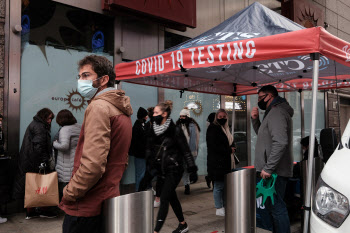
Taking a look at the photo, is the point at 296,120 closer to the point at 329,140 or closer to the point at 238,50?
the point at 238,50

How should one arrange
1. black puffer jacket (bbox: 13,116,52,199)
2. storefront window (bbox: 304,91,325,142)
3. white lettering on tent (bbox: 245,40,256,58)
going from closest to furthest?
white lettering on tent (bbox: 245,40,256,58)
black puffer jacket (bbox: 13,116,52,199)
storefront window (bbox: 304,91,325,142)

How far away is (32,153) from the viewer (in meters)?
4.71

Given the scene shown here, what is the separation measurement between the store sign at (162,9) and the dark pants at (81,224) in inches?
207

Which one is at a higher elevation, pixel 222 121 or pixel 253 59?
pixel 253 59

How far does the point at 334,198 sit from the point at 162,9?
6.14 metres

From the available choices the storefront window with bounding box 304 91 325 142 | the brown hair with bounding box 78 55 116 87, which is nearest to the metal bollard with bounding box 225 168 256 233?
the brown hair with bounding box 78 55 116 87

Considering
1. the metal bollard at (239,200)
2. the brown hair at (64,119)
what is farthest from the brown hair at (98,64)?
the brown hair at (64,119)

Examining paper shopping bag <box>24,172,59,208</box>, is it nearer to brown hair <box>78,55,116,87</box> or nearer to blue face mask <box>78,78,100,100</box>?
blue face mask <box>78,78,100,100</box>

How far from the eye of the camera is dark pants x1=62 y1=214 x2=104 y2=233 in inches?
80.1

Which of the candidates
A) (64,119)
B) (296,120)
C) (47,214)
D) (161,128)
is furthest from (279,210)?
(296,120)

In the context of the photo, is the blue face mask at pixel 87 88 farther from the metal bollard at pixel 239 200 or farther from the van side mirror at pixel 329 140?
the van side mirror at pixel 329 140

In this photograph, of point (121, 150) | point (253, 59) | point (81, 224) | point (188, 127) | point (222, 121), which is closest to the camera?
point (81, 224)

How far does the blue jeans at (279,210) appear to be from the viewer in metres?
3.52

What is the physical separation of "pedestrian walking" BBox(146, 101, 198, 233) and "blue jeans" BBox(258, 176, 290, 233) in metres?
0.99
